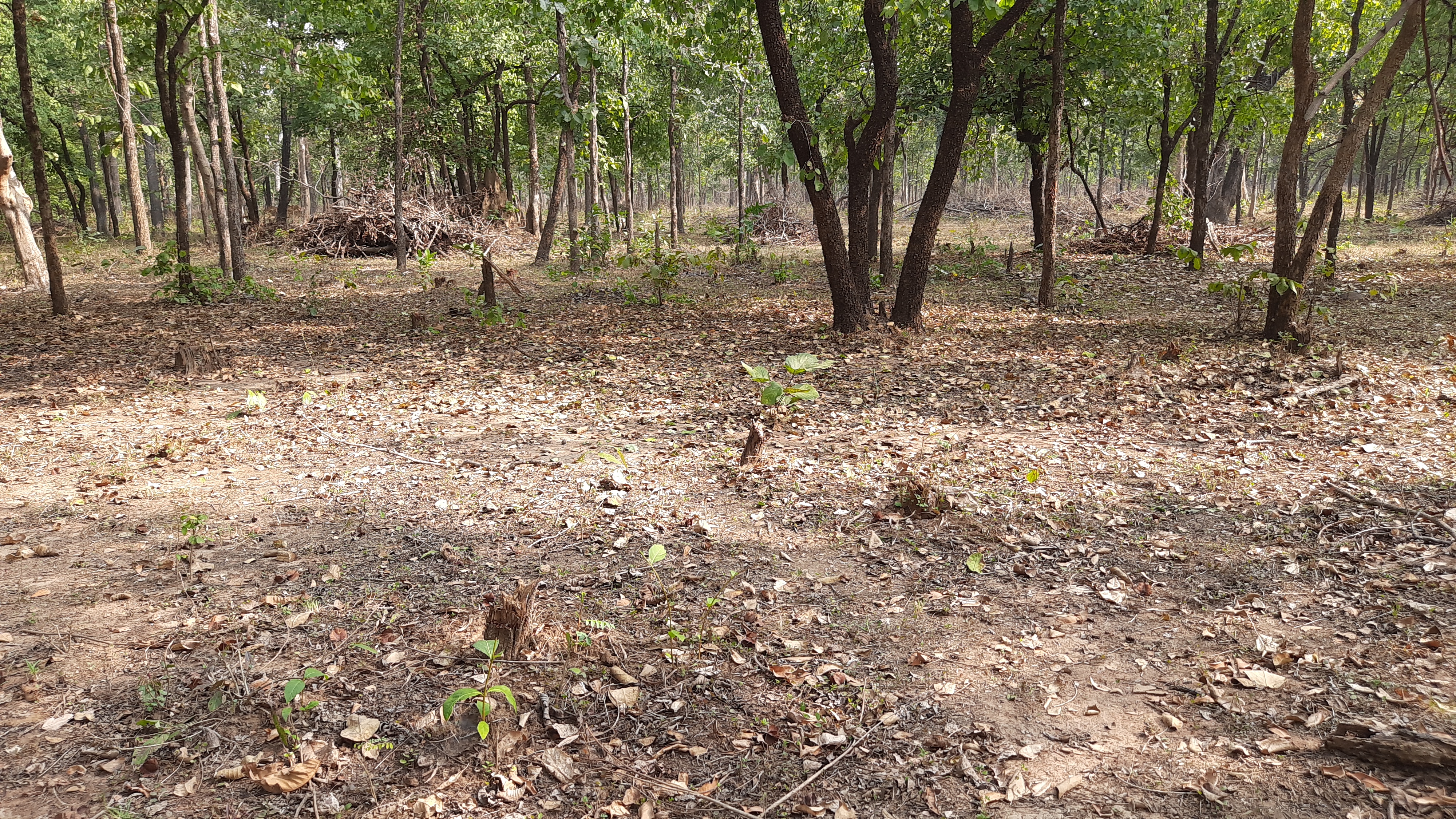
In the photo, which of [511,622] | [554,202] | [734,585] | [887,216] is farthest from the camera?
[554,202]

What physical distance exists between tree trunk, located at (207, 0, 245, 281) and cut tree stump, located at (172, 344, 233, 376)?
501 centimetres

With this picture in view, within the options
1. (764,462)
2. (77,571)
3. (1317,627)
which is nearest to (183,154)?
(77,571)

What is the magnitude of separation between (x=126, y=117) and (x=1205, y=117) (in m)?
21.1

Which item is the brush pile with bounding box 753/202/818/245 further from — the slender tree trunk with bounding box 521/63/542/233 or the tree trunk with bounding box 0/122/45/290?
the tree trunk with bounding box 0/122/45/290

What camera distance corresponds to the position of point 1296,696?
3.33 metres

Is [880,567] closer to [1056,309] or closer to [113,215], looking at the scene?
[1056,309]

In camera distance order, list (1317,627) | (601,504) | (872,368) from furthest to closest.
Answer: (872,368) → (601,504) → (1317,627)

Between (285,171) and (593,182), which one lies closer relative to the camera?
(593,182)

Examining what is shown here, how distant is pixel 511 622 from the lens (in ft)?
12.3

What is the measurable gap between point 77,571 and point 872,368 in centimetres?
721

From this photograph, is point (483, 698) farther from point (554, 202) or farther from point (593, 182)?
point (554, 202)

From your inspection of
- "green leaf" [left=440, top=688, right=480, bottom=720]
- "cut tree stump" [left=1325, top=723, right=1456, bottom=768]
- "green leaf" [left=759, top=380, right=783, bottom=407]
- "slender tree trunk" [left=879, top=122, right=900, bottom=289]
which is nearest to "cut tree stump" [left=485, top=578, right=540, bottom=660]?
"green leaf" [left=440, top=688, right=480, bottom=720]

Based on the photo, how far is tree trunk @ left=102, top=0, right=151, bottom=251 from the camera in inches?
628

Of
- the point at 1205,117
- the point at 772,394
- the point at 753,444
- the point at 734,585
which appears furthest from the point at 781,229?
the point at 734,585
